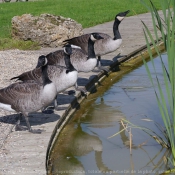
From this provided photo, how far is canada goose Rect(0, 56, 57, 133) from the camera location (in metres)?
6.81

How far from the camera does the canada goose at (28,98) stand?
22.4ft

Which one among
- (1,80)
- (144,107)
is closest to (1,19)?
(1,80)

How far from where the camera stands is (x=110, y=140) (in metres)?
7.11

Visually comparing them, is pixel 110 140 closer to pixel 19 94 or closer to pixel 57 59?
pixel 19 94

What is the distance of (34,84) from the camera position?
698cm

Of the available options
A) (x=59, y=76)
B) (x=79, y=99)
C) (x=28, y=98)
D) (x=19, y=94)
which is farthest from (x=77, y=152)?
(x=79, y=99)

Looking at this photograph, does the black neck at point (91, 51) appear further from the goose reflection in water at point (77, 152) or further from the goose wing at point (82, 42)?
the goose reflection in water at point (77, 152)

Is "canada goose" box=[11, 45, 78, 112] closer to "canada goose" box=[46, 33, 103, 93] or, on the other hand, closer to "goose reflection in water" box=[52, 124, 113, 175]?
"goose reflection in water" box=[52, 124, 113, 175]

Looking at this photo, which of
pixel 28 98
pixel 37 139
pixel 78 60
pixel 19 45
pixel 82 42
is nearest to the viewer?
pixel 37 139

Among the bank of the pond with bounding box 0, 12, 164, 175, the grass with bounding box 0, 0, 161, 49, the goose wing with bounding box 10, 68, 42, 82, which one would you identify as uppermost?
the goose wing with bounding box 10, 68, 42, 82

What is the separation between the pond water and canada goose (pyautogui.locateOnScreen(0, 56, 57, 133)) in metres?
0.61

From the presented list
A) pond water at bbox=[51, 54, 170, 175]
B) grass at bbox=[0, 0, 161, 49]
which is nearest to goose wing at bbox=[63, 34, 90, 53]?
pond water at bbox=[51, 54, 170, 175]

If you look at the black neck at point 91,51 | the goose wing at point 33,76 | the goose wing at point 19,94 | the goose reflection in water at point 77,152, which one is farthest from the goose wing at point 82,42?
the goose wing at point 19,94

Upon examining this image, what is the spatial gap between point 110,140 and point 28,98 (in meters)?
1.29
